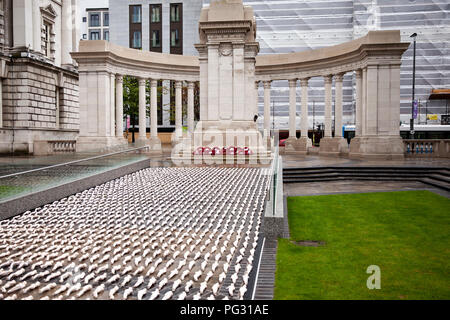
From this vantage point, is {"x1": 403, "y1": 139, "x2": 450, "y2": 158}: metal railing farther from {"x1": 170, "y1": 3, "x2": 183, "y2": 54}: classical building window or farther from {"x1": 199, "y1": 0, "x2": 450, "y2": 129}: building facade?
{"x1": 170, "y1": 3, "x2": 183, "y2": 54}: classical building window

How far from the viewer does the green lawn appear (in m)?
5.64

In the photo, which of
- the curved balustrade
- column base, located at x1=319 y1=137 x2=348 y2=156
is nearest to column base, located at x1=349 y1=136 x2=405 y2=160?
the curved balustrade

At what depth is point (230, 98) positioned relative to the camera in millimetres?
26094

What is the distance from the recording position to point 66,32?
4138 cm

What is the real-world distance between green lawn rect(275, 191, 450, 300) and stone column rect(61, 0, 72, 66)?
36742 mm

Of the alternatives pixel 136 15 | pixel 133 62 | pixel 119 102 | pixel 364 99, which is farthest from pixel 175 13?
pixel 364 99

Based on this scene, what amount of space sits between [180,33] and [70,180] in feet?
228

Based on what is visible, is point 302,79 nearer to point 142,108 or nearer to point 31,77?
point 142,108

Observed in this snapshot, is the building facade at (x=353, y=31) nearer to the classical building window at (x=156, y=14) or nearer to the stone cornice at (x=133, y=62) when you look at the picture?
the classical building window at (x=156, y=14)

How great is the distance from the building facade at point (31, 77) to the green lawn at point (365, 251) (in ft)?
92.8

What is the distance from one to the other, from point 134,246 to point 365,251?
14.9 ft

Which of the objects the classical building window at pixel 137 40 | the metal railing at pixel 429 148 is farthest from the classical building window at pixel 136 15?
the metal railing at pixel 429 148
